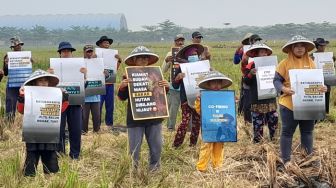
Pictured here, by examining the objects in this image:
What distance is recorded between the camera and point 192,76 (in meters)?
6.62

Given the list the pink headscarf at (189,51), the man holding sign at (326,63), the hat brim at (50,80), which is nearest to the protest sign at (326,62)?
the man holding sign at (326,63)

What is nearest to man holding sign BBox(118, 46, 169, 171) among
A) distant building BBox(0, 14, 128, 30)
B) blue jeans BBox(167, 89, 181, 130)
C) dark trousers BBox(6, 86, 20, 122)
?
blue jeans BBox(167, 89, 181, 130)

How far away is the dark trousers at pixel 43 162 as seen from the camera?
5.15 meters

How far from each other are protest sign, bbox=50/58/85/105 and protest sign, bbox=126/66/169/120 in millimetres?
1129

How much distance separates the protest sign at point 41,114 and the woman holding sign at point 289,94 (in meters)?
2.42

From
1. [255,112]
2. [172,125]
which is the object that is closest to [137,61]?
[255,112]

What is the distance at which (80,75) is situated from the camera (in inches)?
251

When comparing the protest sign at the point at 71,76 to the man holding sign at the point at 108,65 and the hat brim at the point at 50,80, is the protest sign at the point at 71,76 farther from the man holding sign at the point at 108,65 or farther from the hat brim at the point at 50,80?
the man holding sign at the point at 108,65

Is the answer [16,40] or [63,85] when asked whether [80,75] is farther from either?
[16,40]

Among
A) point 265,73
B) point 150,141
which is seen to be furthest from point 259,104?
point 150,141

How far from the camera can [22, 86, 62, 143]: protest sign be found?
16.1 ft

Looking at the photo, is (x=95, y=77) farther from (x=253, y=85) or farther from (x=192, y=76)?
(x=253, y=85)

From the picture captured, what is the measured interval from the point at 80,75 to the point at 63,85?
0.81ft

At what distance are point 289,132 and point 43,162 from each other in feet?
8.97
